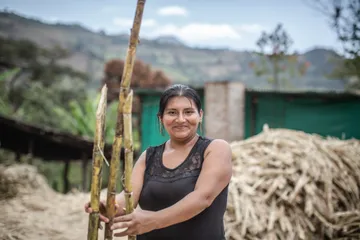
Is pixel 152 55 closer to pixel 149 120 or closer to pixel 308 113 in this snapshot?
pixel 149 120

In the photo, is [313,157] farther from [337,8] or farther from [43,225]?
[43,225]

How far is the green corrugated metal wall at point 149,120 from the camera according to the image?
10.8 m

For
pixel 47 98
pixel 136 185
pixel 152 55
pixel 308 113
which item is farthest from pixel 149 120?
pixel 152 55

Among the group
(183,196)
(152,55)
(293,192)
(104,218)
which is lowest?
(293,192)

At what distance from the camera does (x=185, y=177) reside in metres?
1.77

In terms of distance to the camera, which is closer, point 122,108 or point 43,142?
point 122,108

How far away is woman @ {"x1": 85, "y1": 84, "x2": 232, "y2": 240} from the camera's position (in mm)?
1669

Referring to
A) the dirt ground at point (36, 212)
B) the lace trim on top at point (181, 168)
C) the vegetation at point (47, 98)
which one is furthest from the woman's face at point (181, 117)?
the vegetation at point (47, 98)

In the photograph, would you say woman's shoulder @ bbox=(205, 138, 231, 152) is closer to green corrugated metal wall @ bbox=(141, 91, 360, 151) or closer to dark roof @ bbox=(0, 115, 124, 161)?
dark roof @ bbox=(0, 115, 124, 161)

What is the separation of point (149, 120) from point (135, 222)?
9532 mm

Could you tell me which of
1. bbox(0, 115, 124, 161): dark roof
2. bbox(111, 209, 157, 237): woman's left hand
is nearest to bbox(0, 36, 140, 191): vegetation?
bbox(0, 115, 124, 161): dark roof

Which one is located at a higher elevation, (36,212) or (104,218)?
(104,218)

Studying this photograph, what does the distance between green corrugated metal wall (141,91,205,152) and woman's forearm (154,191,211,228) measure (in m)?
9.03

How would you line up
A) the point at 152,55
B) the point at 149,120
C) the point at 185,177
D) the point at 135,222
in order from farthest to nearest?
1. the point at 152,55
2. the point at 149,120
3. the point at 185,177
4. the point at 135,222
